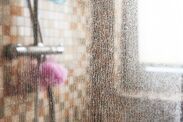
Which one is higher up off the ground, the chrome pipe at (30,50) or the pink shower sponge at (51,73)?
the chrome pipe at (30,50)

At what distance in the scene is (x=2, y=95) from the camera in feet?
2.17

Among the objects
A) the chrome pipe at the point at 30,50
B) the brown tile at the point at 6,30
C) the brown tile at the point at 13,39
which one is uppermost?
the brown tile at the point at 6,30

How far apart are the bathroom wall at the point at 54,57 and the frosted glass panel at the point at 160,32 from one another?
14 cm

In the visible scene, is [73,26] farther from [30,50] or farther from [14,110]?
[14,110]

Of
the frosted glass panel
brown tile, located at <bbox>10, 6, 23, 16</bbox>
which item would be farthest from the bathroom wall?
the frosted glass panel

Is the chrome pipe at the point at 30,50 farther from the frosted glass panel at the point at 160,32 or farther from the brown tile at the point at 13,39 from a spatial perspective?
the frosted glass panel at the point at 160,32

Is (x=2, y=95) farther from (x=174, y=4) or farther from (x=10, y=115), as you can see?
(x=174, y=4)

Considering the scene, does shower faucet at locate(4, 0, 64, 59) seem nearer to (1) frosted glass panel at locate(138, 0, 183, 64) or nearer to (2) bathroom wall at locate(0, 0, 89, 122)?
(2) bathroom wall at locate(0, 0, 89, 122)

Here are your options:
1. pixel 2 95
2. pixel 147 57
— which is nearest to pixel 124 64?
pixel 147 57

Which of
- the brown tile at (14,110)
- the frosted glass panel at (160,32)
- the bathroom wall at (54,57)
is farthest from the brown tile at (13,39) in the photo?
the frosted glass panel at (160,32)

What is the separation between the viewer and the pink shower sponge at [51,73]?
0.73 meters

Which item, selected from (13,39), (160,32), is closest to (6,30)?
(13,39)

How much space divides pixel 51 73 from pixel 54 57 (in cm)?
4

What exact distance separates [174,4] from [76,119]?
36cm
